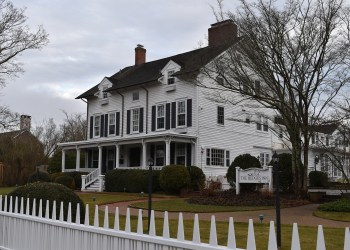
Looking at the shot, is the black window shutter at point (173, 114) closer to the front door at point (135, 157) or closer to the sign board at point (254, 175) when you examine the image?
the front door at point (135, 157)

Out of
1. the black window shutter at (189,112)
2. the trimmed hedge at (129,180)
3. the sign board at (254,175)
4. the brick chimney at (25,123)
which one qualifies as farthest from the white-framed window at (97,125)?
the sign board at (254,175)

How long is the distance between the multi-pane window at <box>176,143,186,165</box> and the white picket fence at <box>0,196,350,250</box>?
2112 cm

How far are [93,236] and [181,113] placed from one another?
24112 mm

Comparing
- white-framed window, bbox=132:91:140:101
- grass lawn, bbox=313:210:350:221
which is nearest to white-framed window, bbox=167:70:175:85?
white-framed window, bbox=132:91:140:101

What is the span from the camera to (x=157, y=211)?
54.8 feet

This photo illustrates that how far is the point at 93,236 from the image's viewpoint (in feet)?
18.6

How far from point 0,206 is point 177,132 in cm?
2129

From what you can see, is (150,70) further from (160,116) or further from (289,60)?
(289,60)

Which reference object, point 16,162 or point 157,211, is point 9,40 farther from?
point 157,211

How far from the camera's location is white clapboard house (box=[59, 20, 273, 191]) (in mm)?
28609

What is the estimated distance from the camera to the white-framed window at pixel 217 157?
95.7 ft

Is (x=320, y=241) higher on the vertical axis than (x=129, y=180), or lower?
higher

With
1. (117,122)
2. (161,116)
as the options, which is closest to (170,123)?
(161,116)

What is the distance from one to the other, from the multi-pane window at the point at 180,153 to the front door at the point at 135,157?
151 inches
